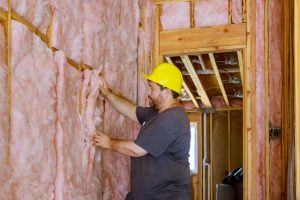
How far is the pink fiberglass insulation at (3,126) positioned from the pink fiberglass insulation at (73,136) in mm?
514

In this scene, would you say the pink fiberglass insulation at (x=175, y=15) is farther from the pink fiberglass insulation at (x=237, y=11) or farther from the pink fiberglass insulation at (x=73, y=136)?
the pink fiberglass insulation at (x=73, y=136)

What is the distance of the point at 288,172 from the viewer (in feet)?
11.8

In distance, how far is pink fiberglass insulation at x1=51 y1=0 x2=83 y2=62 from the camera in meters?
2.66

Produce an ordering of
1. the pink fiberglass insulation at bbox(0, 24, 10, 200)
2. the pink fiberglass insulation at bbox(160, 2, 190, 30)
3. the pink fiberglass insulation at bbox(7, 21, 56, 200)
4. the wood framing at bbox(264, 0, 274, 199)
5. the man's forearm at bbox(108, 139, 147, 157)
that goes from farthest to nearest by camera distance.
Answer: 1. the pink fiberglass insulation at bbox(160, 2, 190, 30)
2. the wood framing at bbox(264, 0, 274, 199)
3. the man's forearm at bbox(108, 139, 147, 157)
4. the pink fiberglass insulation at bbox(7, 21, 56, 200)
5. the pink fiberglass insulation at bbox(0, 24, 10, 200)

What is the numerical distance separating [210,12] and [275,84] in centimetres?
96

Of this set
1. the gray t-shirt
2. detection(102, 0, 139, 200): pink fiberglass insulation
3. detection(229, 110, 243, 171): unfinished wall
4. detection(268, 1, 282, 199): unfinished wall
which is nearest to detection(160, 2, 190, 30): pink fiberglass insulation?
detection(102, 0, 139, 200): pink fiberglass insulation

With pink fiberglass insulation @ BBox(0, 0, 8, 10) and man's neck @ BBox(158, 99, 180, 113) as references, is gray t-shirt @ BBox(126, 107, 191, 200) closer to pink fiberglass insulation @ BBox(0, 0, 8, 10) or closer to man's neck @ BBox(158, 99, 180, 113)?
man's neck @ BBox(158, 99, 180, 113)

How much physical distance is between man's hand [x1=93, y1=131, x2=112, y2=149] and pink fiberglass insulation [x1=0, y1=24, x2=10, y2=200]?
0.92m

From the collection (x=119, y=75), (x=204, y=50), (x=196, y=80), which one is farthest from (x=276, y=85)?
(x=196, y=80)

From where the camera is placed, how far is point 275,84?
4.04m

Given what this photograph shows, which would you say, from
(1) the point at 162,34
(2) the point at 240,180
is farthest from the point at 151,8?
(2) the point at 240,180

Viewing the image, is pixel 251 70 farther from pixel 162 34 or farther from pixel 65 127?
pixel 65 127

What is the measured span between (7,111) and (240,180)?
248 inches

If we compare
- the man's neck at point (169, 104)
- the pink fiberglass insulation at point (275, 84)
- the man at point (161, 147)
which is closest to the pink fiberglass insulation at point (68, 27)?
the man at point (161, 147)
